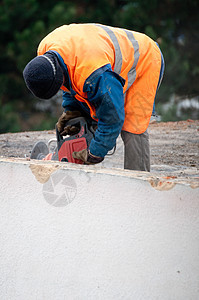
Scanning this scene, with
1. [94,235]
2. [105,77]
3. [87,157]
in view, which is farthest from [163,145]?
[94,235]

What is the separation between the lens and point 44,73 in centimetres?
197

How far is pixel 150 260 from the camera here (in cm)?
143

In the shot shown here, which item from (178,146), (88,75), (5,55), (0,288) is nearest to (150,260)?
(0,288)

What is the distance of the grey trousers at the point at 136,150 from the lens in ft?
8.25

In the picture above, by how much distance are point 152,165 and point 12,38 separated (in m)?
5.97

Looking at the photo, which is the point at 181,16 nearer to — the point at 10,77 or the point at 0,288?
the point at 10,77

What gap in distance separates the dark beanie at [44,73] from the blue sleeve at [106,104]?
18 cm

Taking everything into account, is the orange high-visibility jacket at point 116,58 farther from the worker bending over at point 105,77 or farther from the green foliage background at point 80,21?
the green foliage background at point 80,21

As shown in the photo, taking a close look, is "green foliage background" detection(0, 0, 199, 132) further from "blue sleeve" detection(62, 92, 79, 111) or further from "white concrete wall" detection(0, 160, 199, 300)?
"white concrete wall" detection(0, 160, 199, 300)

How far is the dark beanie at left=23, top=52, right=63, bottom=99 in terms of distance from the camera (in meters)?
1.96

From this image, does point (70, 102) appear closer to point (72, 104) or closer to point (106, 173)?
point (72, 104)

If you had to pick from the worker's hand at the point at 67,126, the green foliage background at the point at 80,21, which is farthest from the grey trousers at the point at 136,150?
the green foliage background at the point at 80,21

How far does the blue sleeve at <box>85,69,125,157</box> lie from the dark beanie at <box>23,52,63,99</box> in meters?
0.18

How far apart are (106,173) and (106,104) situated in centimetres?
72
